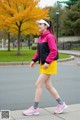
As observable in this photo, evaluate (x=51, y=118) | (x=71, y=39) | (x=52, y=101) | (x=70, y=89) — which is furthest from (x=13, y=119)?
(x=71, y=39)

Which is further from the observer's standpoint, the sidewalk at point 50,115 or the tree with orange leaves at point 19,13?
the tree with orange leaves at point 19,13

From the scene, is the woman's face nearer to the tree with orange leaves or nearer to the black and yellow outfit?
the black and yellow outfit

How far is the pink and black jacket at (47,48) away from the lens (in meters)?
6.97

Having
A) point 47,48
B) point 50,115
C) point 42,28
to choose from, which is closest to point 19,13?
point 42,28

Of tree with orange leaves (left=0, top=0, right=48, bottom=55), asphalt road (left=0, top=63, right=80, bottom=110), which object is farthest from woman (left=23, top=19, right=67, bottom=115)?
tree with orange leaves (left=0, top=0, right=48, bottom=55)

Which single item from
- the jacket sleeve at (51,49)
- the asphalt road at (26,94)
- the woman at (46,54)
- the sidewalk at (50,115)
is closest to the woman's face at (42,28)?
the woman at (46,54)

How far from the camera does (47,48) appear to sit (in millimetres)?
7102

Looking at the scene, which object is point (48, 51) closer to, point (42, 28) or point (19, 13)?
point (42, 28)

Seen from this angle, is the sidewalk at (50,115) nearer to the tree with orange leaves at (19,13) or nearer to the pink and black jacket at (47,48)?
the pink and black jacket at (47,48)

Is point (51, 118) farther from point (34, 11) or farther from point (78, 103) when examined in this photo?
point (34, 11)

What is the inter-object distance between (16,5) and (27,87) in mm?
18547

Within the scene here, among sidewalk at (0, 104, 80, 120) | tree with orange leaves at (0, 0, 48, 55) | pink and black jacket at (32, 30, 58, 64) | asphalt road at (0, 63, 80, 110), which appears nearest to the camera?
sidewalk at (0, 104, 80, 120)

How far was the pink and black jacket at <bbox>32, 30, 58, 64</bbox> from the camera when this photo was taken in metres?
6.97

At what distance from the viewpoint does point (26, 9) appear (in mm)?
28359
